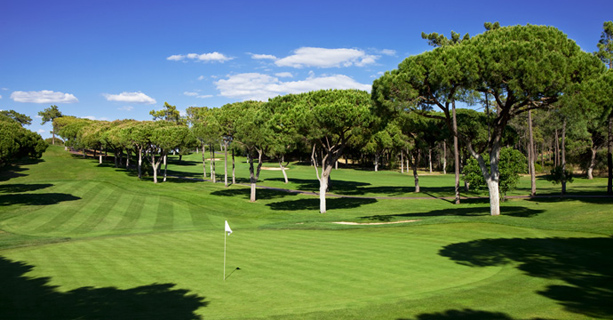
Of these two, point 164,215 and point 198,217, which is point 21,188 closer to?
point 164,215

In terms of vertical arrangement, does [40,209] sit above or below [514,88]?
below

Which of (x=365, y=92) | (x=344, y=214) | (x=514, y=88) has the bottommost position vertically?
(x=344, y=214)

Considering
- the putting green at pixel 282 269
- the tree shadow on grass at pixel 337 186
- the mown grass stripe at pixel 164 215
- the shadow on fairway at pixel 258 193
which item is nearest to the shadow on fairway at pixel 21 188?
the mown grass stripe at pixel 164 215

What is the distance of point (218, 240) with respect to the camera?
20078 mm

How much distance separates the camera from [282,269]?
Result: 13227mm

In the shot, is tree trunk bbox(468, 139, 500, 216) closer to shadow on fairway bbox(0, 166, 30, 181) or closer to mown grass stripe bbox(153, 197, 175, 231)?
mown grass stripe bbox(153, 197, 175, 231)

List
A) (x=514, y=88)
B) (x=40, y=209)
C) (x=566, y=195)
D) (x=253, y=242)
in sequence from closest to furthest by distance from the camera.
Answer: (x=253, y=242)
(x=514, y=88)
(x=40, y=209)
(x=566, y=195)

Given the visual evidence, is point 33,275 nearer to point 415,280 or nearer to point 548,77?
point 415,280

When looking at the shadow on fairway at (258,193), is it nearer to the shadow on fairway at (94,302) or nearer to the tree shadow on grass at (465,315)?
the shadow on fairway at (94,302)

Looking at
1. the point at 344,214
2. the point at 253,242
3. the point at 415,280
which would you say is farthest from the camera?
the point at 344,214

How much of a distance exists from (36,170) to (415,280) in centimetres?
8194

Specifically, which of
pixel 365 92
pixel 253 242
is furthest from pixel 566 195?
pixel 253 242

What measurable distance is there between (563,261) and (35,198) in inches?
1759

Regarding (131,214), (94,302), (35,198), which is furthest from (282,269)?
(35,198)
